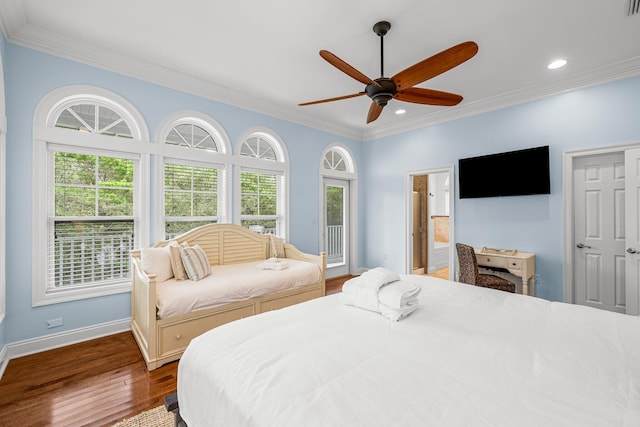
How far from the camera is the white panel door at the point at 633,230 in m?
2.98

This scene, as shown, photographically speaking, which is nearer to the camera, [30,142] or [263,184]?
[30,142]

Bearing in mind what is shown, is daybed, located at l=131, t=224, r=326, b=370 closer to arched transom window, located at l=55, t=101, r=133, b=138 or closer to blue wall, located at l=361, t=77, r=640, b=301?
arched transom window, located at l=55, t=101, r=133, b=138

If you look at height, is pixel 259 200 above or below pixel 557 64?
below

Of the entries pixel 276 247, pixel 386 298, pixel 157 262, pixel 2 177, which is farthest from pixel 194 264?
pixel 386 298

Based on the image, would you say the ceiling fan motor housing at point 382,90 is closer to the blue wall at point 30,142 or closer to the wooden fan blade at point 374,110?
the wooden fan blade at point 374,110

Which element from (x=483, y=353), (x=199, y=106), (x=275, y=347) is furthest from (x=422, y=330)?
(x=199, y=106)

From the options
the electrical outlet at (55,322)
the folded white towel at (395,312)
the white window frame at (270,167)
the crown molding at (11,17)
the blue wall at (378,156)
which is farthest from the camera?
the white window frame at (270,167)

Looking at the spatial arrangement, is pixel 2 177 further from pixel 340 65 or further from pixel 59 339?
pixel 340 65

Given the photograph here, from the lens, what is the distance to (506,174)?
3.88 m

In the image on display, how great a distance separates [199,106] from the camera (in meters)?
3.58

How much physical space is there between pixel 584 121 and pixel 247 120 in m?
4.18

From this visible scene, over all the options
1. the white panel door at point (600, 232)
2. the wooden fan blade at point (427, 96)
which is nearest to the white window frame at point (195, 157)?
the wooden fan blade at point (427, 96)

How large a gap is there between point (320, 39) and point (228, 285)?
2.48m

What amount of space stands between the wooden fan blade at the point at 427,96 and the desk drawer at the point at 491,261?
7.02 ft
